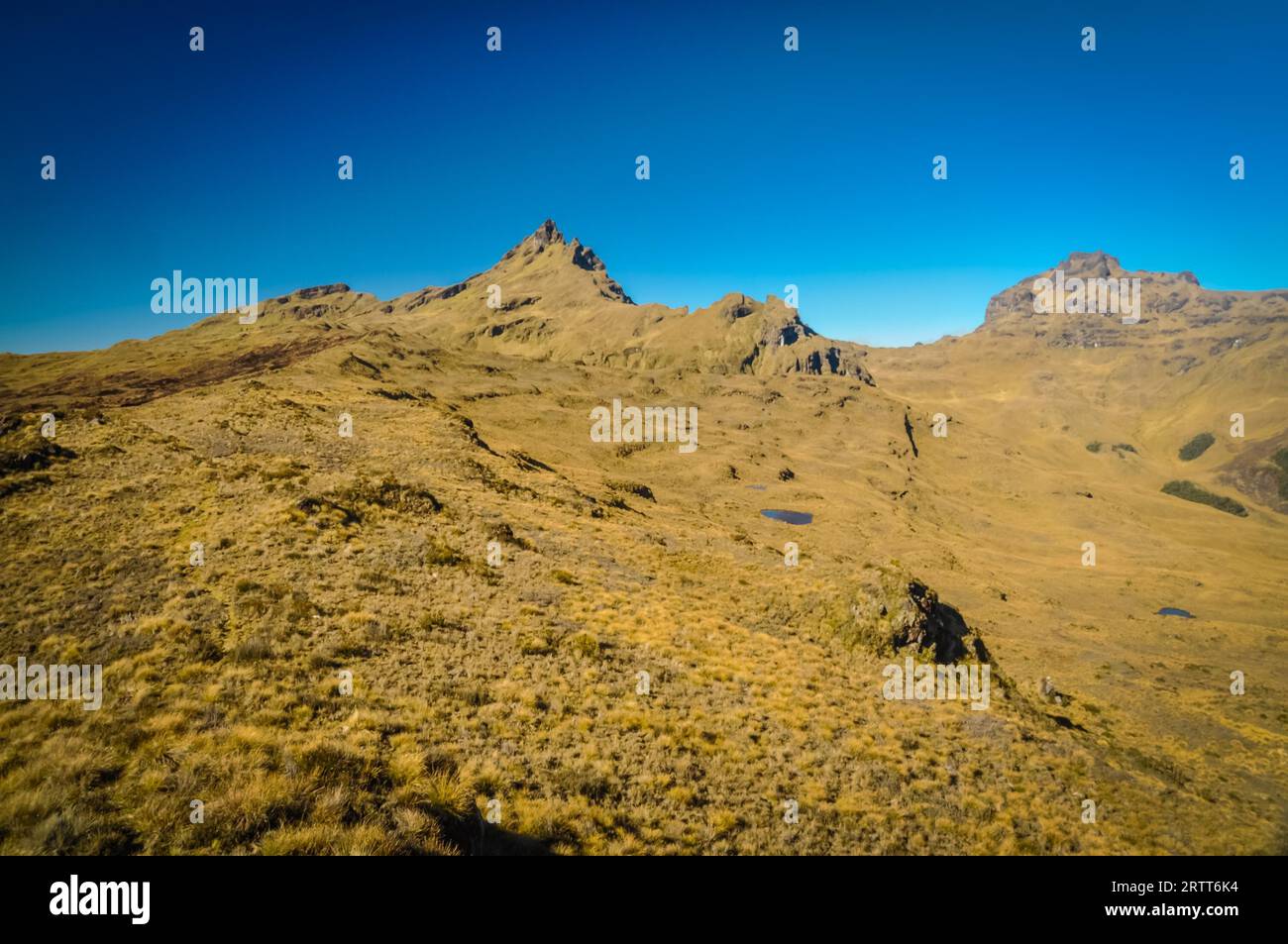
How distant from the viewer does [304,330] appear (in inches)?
6658

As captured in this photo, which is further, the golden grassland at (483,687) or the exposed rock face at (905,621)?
the exposed rock face at (905,621)

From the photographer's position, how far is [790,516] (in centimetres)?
9219

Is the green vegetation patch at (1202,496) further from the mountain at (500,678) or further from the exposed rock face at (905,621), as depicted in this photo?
the exposed rock face at (905,621)

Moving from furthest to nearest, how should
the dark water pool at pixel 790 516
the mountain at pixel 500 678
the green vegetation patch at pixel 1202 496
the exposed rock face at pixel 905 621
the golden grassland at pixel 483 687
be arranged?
the green vegetation patch at pixel 1202 496, the dark water pool at pixel 790 516, the exposed rock face at pixel 905 621, the mountain at pixel 500 678, the golden grassland at pixel 483 687

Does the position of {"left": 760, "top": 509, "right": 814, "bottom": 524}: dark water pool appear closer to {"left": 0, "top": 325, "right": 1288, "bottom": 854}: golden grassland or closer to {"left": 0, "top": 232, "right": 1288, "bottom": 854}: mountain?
{"left": 0, "top": 232, "right": 1288, "bottom": 854}: mountain

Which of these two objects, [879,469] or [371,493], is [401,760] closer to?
[371,493]

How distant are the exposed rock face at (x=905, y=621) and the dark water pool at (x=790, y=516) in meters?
55.0

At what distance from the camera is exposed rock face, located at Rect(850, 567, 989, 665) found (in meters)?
30.0

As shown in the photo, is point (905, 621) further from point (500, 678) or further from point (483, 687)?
point (483, 687)

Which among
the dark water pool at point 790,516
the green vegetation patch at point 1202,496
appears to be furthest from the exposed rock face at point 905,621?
the green vegetation patch at point 1202,496

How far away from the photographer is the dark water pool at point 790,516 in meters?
89.7

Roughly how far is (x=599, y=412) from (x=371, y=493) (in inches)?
3745

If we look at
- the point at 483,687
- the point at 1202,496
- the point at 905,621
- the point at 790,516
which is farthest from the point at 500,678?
the point at 1202,496

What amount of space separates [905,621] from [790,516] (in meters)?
62.7
